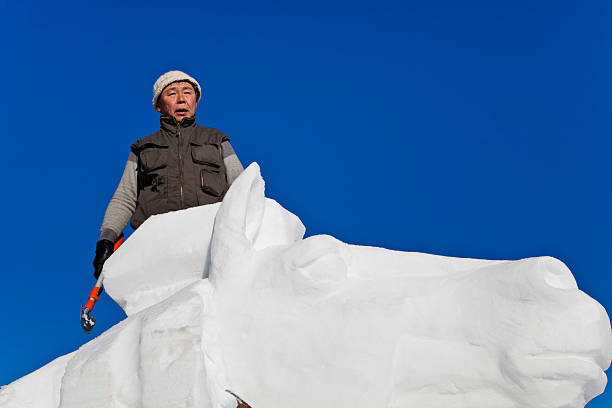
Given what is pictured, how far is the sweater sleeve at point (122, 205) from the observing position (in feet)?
8.29

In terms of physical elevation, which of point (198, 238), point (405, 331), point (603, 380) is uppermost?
point (198, 238)

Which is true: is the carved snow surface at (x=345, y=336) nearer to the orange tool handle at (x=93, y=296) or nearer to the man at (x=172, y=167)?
the orange tool handle at (x=93, y=296)

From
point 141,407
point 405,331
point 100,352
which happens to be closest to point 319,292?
point 405,331

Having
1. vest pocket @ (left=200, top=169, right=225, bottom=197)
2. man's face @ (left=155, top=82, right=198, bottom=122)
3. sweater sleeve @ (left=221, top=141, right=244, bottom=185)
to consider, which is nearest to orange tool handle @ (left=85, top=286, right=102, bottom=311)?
vest pocket @ (left=200, top=169, right=225, bottom=197)

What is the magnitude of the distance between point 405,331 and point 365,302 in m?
0.12

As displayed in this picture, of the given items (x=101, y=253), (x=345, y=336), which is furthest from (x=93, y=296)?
(x=345, y=336)

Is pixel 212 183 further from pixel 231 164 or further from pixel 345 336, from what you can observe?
pixel 345 336

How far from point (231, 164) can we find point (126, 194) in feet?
1.69

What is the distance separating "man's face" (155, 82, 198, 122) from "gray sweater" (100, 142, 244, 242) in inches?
9.7

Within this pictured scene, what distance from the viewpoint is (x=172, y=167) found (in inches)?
102

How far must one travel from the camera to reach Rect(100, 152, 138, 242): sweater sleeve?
2527 millimetres

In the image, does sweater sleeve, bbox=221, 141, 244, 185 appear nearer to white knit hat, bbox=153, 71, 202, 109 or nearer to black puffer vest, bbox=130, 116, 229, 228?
black puffer vest, bbox=130, 116, 229, 228

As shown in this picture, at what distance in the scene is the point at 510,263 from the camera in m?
1.27

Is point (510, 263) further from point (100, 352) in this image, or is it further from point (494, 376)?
point (100, 352)
